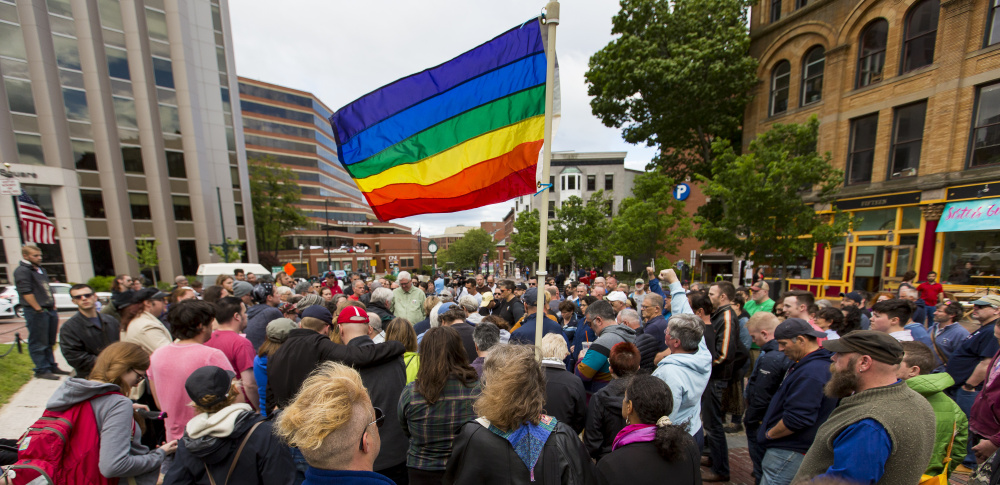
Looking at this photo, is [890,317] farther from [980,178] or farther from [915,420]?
[980,178]

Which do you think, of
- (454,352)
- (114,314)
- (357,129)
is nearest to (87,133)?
(114,314)

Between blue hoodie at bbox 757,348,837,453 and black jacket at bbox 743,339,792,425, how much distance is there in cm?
34

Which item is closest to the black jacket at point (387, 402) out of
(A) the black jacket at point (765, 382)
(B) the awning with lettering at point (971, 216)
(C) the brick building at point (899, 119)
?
(A) the black jacket at point (765, 382)

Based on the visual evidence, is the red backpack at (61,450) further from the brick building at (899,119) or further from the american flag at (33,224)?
the brick building at (899,119)

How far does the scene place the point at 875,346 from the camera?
208 cm

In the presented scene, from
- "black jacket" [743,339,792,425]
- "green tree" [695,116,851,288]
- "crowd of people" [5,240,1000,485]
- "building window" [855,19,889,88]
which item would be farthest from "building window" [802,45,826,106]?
"black jacket" [743,339,792,425]

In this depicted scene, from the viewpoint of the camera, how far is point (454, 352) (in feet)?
8.36

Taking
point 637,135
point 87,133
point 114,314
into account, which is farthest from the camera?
point 87,133

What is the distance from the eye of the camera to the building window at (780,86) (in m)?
17.5

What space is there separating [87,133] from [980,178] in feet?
137

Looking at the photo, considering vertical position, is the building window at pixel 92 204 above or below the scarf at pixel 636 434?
above

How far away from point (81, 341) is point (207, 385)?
13.8 feet

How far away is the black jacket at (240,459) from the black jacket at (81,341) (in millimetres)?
3795

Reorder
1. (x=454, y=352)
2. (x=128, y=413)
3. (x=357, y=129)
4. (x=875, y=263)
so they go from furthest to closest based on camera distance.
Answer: (x=875, y=263) → (x=357, y=129) → (x=454, y=352) → (x=128, y=413)
